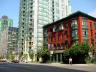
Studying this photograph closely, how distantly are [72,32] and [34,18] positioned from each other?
181 feet

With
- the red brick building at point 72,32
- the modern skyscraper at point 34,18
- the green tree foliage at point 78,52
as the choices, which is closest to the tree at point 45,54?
the red brick building at point 72,32

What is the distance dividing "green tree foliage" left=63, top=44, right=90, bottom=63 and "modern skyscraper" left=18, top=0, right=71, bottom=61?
56015 millimetres

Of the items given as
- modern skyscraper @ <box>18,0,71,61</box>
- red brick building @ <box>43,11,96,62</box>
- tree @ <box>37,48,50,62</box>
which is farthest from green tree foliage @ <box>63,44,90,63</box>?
modern skyscraper @ <box>18,0,71,61</box>

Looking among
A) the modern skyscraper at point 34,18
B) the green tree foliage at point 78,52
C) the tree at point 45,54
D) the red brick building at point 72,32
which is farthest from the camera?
the modern skyscraper at point 34,18

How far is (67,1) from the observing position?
153 m

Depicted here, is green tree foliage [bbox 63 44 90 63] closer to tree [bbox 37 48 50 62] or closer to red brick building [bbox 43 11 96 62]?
red brick building [bbox 43 11 96 62]

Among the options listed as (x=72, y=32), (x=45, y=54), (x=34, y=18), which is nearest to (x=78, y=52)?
(x=72, y=32)

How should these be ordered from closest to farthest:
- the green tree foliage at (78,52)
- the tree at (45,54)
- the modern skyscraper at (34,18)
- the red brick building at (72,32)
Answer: the green tree foliage at (78,52) < the red brick building at (72,32) < the tree at (45,54) < the modern skyscraper at (34,18)

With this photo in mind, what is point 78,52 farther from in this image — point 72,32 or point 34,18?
point 34,18

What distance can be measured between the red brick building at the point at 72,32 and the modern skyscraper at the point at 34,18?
37945 mm

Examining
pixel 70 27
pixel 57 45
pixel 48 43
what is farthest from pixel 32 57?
pixel 70 27

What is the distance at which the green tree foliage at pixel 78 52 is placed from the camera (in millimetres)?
65631

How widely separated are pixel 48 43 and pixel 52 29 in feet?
20.0

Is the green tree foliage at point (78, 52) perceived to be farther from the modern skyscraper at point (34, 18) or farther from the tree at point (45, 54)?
the modern skyscraper at point (34, 18)
